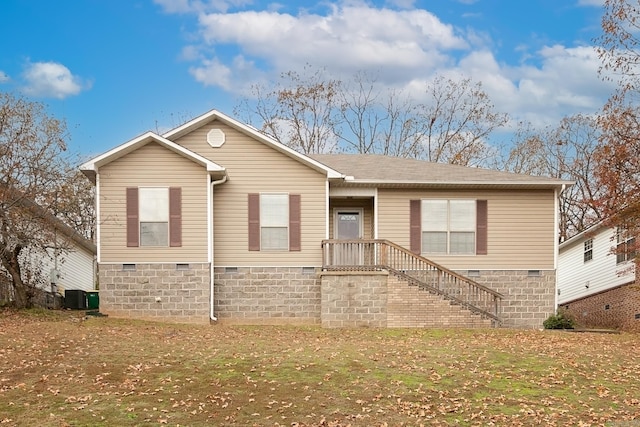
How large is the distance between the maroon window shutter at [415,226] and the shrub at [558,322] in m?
4.34

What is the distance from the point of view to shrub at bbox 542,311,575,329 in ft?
73.9

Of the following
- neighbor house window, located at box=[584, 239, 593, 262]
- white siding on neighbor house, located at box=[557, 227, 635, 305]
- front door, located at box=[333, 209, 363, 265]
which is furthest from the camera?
neighbor house window, located at box=[584, 239, 593, 262]

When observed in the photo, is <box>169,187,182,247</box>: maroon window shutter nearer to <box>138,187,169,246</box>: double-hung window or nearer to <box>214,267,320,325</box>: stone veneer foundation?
<box>138,187,169,246</box>: double-hung window

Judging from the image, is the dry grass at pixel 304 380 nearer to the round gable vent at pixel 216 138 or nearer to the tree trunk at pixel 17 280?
the tree trunk at pixel 17 280

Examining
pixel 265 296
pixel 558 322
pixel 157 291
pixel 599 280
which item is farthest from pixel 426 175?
pixel 599 280

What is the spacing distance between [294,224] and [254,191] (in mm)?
1534

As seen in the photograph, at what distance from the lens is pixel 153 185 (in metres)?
21.7

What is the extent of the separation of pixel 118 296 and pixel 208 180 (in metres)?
4.11

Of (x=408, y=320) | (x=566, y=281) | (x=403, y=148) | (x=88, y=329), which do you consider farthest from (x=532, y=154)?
(x=88, y=329)

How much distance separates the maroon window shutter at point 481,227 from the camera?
919 inches

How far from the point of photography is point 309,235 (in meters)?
22.6

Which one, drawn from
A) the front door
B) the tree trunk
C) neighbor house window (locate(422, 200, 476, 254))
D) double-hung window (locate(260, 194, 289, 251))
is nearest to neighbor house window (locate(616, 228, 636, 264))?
neighbor house window (locate(422, 200, 476, 254))

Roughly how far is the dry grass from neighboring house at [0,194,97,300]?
4634 millimetres

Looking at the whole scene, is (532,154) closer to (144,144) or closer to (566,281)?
(566,281)
